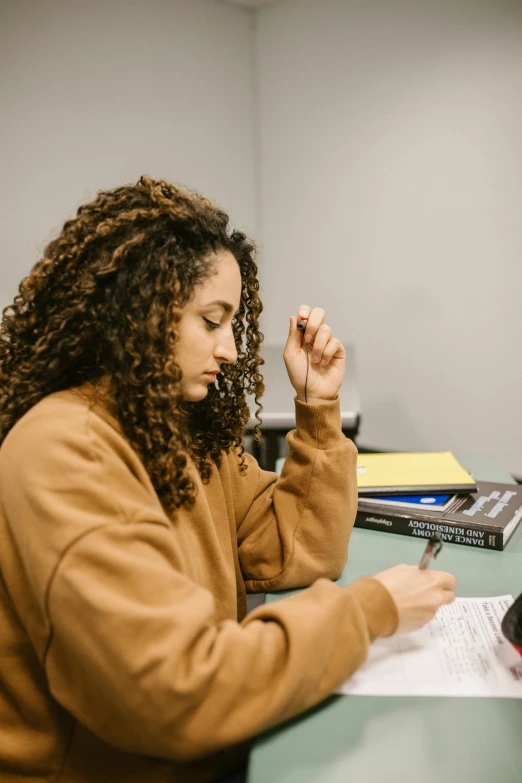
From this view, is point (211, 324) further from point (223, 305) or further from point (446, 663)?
point (446, 663)

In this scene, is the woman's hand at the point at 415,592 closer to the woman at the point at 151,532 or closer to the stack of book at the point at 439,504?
the woman at the point at 151,532

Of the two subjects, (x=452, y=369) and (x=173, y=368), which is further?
(x=452, y=369)

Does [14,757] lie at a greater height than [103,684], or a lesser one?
lesser

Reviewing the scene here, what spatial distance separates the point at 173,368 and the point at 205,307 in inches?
3.9

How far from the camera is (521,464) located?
110 inches

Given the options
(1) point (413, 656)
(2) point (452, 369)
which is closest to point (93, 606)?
(1) point (413, 656)

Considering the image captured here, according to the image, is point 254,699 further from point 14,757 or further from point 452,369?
point 452,369

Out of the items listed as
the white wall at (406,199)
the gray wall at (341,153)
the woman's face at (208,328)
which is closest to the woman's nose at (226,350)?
the woman's face at (208,328)

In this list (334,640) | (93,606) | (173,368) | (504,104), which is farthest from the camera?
(504,104)

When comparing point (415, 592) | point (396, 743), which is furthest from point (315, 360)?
point (396, 743)

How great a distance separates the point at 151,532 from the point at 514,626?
428 mm

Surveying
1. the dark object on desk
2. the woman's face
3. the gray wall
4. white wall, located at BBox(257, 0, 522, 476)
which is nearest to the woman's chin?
the woman's face

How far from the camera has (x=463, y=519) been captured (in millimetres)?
1053

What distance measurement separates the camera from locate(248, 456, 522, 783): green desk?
0.58m
